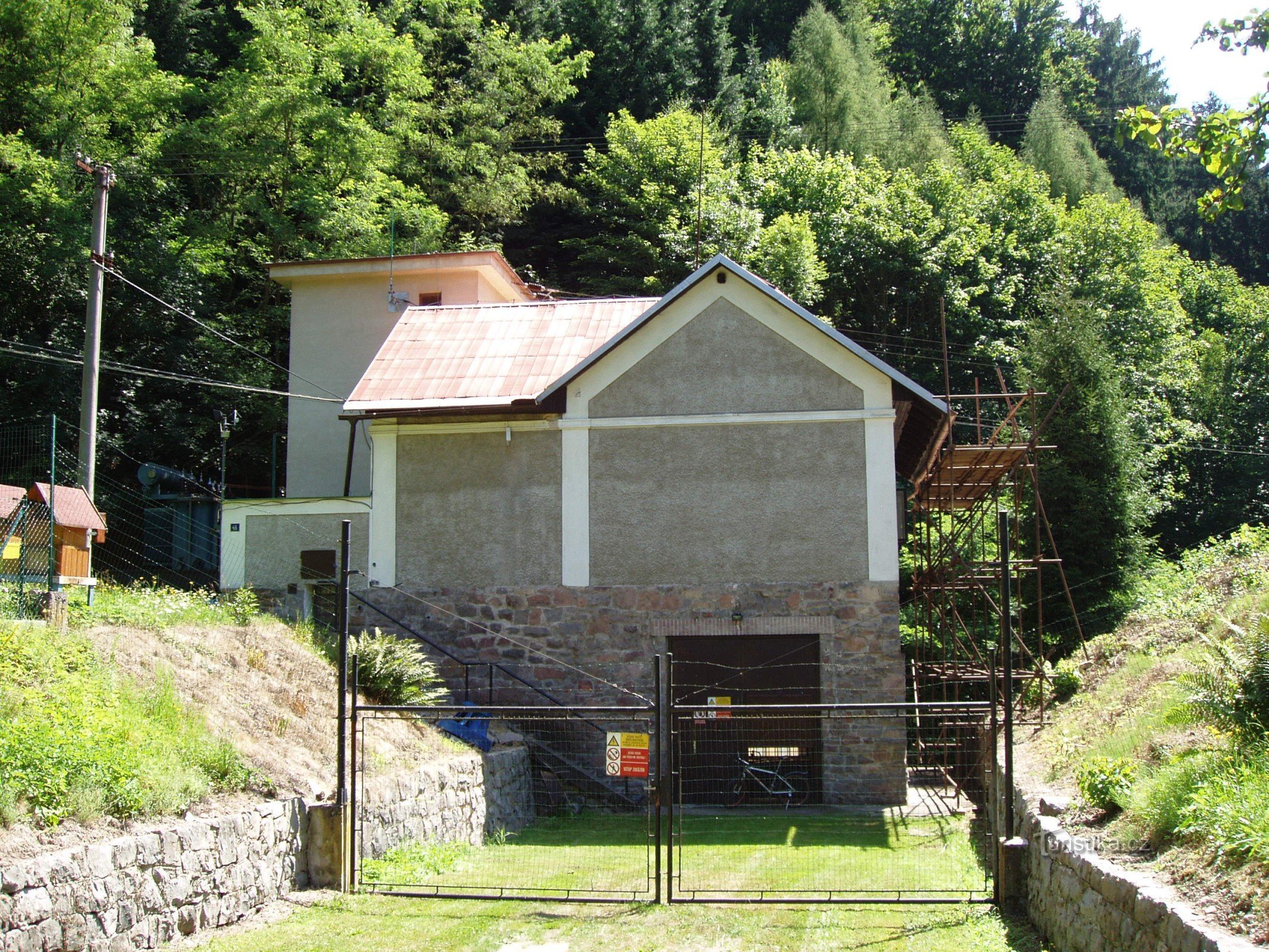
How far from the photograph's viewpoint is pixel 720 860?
11711mm

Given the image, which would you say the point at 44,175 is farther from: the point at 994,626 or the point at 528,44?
the point at 994,626

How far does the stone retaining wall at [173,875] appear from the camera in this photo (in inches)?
277

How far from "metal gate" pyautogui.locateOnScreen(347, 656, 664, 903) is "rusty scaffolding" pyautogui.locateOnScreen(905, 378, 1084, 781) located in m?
4.02

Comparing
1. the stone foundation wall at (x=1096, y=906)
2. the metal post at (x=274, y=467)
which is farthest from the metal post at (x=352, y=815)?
the metal post at (x=274, y=467)

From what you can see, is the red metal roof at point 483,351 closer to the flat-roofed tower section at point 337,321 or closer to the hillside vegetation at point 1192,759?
the flat-roofed tower section at point 337,321

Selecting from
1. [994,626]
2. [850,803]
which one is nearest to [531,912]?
[850,803]

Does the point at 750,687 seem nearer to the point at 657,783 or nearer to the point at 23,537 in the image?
the point at 657,783

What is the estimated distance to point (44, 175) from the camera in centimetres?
2770

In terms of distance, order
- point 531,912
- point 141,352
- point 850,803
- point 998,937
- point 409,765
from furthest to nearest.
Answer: point 141,352 → point 850,803 → point 409,765 → point 531,912 → point 998,937

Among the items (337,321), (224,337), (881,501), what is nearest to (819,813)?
(881,501)

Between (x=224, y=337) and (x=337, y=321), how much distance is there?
3.74 m

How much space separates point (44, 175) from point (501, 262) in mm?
11041

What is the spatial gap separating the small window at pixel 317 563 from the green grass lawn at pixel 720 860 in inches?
235

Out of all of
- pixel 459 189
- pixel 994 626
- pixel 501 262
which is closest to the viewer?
pixel 994 626
